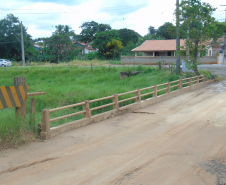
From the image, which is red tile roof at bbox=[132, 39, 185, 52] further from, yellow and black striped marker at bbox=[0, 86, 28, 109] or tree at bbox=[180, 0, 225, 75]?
yellow and black striped marker at bbox=[0, 86, 28, 109]

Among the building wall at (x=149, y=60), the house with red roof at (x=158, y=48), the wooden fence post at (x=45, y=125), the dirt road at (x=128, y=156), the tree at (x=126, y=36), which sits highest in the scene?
the tree at (x=126, y=36)

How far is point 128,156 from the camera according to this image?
21.0 ft

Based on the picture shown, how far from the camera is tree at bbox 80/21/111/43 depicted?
67.1 metres

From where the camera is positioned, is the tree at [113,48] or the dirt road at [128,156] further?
the tree at [113,48]

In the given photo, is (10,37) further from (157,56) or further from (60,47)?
(157,56)

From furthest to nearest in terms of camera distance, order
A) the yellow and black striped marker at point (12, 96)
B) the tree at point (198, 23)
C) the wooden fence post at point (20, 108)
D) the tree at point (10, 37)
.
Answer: the tree at point (10, 37) < the tree at point (198, 23) < the wooden fence post at point (20, 108) < the yellow and black striped marker at point (12, 96)

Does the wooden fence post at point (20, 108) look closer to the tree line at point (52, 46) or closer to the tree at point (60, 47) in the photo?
the tree line at point (52, 46)

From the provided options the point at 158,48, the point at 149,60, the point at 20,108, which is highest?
the point at 158,48

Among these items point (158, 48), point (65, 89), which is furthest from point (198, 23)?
point (158, 48)

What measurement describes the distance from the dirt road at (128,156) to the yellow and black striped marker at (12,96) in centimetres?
128

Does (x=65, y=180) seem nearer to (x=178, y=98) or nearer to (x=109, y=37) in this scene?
(x=178, y=98)

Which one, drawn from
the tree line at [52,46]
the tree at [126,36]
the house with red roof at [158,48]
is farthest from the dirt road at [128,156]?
the tree at [126,36]

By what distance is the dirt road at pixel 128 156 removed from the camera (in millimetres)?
5273

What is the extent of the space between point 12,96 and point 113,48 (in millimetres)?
44874
